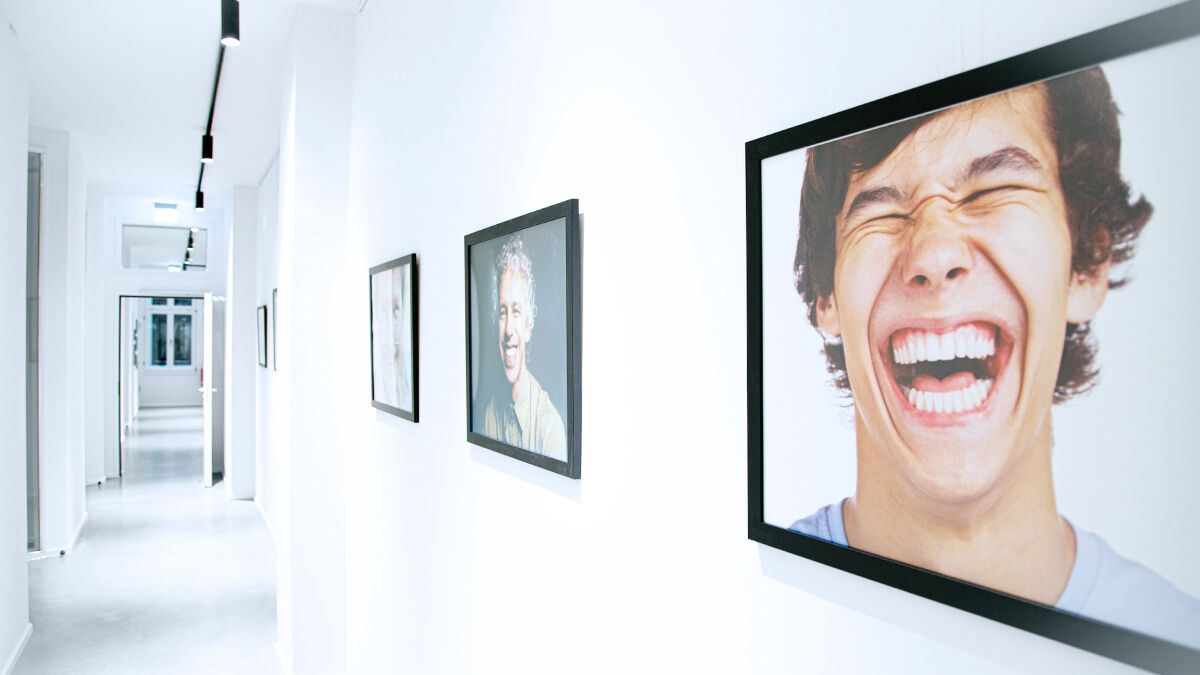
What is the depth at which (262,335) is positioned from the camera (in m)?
7.64

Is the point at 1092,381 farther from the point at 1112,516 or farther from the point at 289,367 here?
the point at 289,367

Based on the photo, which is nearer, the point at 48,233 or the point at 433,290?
the point at 433,290

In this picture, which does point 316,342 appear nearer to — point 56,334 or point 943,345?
point 943,345

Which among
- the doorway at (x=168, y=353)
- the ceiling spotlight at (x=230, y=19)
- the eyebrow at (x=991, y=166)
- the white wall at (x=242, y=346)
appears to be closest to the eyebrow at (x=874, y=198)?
the eyebrow at (x=991, y=166)

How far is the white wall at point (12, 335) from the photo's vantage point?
373 centimetres

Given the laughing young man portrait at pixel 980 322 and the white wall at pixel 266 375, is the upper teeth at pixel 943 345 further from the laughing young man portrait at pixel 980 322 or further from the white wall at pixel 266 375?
the white wall at pixel 266 375

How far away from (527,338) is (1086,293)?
1355 mm

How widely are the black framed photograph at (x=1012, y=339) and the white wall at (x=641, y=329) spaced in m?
0.06

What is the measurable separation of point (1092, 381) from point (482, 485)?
1792 mm

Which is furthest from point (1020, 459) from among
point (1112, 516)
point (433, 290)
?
point (433, 290)

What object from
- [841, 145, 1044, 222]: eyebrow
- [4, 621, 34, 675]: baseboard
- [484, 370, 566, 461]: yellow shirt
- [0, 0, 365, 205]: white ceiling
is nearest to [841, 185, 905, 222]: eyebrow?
[841, 145, 1044, 222]: eyebrow

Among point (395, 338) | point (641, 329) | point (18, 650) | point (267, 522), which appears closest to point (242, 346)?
point (267, 522)

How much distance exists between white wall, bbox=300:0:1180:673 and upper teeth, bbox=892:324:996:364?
30cm

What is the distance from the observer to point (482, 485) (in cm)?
227
